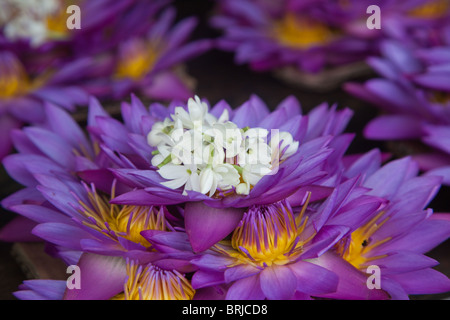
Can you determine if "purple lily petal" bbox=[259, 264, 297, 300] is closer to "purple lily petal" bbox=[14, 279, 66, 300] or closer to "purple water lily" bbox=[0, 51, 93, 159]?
"purple lily petal" bbox=[14, 279, 66, 300]

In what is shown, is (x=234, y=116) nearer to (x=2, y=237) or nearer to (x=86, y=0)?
(x=2, y=237)

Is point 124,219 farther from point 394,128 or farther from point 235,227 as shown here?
point 394,128

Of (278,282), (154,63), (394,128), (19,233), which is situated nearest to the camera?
(278,282)

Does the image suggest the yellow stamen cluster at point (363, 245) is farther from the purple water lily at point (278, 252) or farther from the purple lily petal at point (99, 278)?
the purple lily petal at point (99, 278)

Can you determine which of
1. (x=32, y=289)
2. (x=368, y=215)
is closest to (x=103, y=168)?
(x=32, y=289)

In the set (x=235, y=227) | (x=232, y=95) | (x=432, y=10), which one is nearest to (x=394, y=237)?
(x=235, y=227)

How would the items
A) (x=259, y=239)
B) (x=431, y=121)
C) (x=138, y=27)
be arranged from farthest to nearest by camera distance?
(x=138, y=27), (x=431, y=121), (x=259, y=239)

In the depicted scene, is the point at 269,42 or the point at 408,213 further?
the point at 269,42
